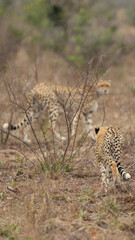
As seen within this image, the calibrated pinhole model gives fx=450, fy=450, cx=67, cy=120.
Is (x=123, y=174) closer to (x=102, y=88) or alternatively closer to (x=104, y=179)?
(x=104, y=179)

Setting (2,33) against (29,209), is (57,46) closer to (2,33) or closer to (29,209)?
(2,33)

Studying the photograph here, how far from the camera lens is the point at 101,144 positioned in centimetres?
607

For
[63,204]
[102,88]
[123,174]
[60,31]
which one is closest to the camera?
[63,204]

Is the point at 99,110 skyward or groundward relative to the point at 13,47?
groundward

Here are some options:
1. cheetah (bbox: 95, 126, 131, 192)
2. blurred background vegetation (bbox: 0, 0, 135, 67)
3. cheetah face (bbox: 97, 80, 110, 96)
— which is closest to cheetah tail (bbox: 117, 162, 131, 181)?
cheetah (bbox: 95, 126, 131, 192)

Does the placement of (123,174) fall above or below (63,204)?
above

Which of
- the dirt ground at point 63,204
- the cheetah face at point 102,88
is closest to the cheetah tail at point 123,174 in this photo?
the dirt ground at point 63,204

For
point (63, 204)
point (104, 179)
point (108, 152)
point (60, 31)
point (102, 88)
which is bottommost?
point (63, 204)

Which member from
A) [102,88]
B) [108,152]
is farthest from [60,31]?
[108,152]

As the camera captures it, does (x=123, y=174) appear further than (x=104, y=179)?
No

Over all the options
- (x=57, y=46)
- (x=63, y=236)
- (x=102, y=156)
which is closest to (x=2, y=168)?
(x=102, y=156)

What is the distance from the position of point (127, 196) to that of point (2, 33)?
13.2 meters

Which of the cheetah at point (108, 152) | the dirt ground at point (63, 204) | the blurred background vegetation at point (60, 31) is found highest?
the blurred background vegetation at point (60, 31)

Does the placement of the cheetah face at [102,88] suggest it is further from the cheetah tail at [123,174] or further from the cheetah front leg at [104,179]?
the cheetah tail at [123,174]
